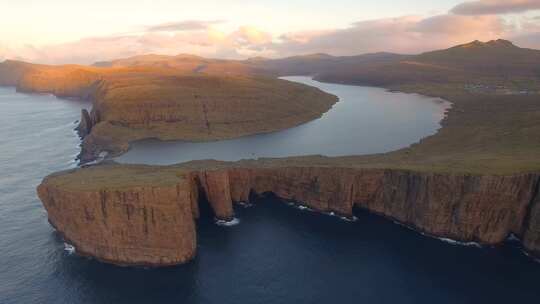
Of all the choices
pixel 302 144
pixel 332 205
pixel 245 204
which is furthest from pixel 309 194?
pixel 302 144

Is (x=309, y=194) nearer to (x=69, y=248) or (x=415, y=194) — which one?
(x=415, y=194)

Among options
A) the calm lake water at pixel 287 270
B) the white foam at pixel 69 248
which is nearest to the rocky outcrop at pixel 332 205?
the white foam at pixel 69 248

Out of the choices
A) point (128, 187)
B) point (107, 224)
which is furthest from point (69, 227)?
point (128, 187)

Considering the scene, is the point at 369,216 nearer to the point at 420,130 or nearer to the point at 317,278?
the point at 317,278

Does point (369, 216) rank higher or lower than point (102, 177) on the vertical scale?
lower

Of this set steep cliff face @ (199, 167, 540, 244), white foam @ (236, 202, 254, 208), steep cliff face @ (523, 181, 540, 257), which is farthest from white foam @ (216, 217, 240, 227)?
steep cliff face @ (523, 181, 540, 257)
